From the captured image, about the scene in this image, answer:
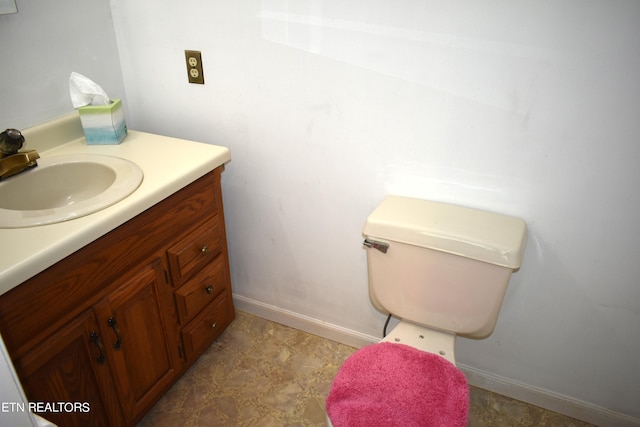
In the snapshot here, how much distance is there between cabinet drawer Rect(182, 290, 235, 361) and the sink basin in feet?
1.80

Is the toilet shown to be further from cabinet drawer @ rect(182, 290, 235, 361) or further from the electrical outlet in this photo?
the electrical outlet

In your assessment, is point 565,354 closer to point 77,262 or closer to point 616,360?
point 616,360

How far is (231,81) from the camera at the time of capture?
1.43 m

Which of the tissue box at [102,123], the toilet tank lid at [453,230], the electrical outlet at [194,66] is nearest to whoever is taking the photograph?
the toilet tank lid at [453,230]

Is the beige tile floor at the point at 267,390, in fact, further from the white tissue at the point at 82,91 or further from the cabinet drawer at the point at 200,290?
the white tissue at the point at 82,91

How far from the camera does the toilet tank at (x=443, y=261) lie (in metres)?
1.12

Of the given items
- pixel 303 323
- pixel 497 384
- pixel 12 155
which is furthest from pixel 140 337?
pixel 497 384

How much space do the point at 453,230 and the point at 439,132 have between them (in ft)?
0.94

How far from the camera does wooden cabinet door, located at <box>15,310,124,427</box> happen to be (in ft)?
3.11

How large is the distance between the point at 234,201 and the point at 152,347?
60 centimetres

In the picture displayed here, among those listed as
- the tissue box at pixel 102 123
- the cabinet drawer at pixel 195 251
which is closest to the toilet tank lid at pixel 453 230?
the cabinet drawer at pixel 195 251

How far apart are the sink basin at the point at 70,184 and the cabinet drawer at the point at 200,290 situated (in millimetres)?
402

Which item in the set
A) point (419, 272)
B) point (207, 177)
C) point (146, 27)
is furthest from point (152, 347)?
point (146, 27)

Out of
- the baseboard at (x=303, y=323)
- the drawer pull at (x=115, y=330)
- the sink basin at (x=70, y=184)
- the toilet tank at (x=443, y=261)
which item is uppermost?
the sink basin at (x=70, y=184)
